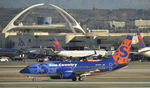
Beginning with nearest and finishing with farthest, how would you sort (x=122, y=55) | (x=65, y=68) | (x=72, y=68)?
(x=65, y=68) → (x=72, y=68) → (x=122, y=55)

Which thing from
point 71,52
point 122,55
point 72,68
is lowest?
point 72,68

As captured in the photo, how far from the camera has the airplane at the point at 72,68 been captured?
65.3 m

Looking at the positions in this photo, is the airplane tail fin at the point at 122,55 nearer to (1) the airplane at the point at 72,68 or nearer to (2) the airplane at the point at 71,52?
(1) the airplane at the point at 72,68

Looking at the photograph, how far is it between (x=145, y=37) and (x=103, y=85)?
135778 millimetres

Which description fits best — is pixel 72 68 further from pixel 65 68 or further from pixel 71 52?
pixel 71 52

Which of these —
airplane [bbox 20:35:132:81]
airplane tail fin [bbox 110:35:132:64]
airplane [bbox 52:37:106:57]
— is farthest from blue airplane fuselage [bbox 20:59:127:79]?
airplane [bbox 52:37:106:57]

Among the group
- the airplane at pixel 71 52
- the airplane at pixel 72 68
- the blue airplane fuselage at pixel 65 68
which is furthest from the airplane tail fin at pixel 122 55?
the airplane at pixel 71 52

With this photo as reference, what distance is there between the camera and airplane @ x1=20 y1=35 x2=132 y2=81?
65312 mm

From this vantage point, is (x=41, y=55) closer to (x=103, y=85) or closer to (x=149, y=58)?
(x=149, y=58)

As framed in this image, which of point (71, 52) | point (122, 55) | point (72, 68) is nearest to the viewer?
point (72, 68)

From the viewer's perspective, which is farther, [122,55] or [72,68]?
[122,55]

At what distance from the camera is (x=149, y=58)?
145000 millimetres

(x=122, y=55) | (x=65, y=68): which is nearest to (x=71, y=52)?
(x=122, y=55)

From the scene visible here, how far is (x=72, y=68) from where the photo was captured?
6612 centimetres
